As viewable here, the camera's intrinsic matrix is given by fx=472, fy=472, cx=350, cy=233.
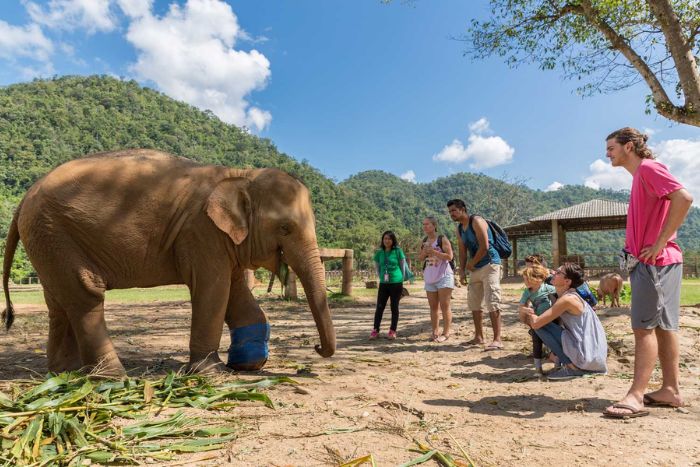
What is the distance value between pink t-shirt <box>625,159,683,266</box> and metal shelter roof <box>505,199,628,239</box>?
23.3m

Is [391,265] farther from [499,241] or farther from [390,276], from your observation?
[499,241]

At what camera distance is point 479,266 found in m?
5.73

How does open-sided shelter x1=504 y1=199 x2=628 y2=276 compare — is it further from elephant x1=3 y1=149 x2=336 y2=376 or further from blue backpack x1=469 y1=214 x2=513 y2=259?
elephant x1=3 y1=149 x2=336 y2=376

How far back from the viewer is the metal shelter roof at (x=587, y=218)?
25.0 m

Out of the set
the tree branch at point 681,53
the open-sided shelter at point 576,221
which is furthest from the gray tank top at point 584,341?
the open-sided shelter at point 576,221

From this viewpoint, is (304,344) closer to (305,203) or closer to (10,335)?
(305,203)

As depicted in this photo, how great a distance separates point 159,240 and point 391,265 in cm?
345

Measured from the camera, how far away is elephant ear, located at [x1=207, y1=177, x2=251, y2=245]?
4066mm

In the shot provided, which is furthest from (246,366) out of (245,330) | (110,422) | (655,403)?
(655,403)

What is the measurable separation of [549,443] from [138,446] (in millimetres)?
2154

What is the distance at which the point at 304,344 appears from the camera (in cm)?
632

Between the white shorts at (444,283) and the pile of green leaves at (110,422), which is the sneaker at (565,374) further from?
the pile of green leaves at (110,422)

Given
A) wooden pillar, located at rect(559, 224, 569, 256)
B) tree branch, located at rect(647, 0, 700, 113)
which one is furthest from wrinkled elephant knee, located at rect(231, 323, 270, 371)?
wooden pillar, located at rect(559, 224, 569, 256)

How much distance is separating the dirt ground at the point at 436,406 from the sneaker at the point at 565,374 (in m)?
0.10
